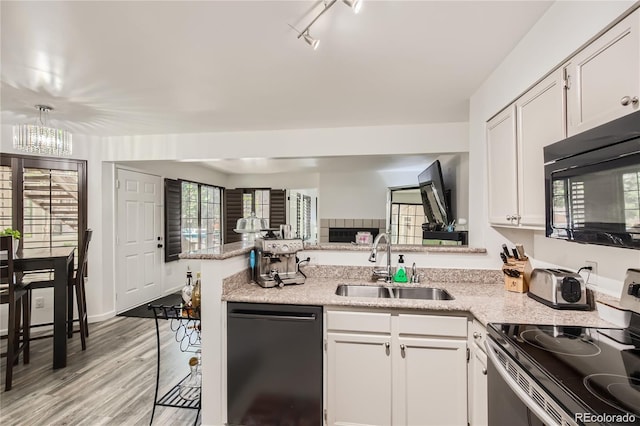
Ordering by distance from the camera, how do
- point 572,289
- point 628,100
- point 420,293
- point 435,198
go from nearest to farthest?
point 628,100
point 572,289
point 420,293
point 435,198

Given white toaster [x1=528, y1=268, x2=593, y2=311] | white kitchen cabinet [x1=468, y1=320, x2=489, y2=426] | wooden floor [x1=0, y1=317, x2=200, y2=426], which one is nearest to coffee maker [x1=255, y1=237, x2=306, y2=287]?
wooden floor [x1=0, y1=317, x2=200, y2=426]

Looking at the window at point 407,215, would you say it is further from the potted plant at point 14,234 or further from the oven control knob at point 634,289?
the potted plant at point 14,234

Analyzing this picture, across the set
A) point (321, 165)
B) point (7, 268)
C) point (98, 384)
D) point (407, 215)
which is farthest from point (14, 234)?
point (407, 215)

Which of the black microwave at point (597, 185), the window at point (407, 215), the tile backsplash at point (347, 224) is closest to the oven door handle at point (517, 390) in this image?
the black microwave at point (597, 185)

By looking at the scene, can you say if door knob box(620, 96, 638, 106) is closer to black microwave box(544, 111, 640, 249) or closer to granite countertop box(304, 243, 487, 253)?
black microwave box(544, 111, 640, 249)

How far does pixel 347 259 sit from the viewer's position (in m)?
2.57

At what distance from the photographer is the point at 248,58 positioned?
2090 mm

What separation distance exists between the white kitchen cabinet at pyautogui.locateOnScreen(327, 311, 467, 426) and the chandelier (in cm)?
289

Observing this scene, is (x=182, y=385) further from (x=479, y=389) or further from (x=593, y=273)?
(x=593, y=273)

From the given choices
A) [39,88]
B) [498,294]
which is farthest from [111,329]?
[498,294]

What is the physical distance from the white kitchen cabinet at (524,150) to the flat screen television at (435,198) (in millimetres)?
1378

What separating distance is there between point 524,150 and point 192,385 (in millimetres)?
2693

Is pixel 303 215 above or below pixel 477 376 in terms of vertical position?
above

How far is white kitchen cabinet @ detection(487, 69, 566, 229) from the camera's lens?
1.54 meters
